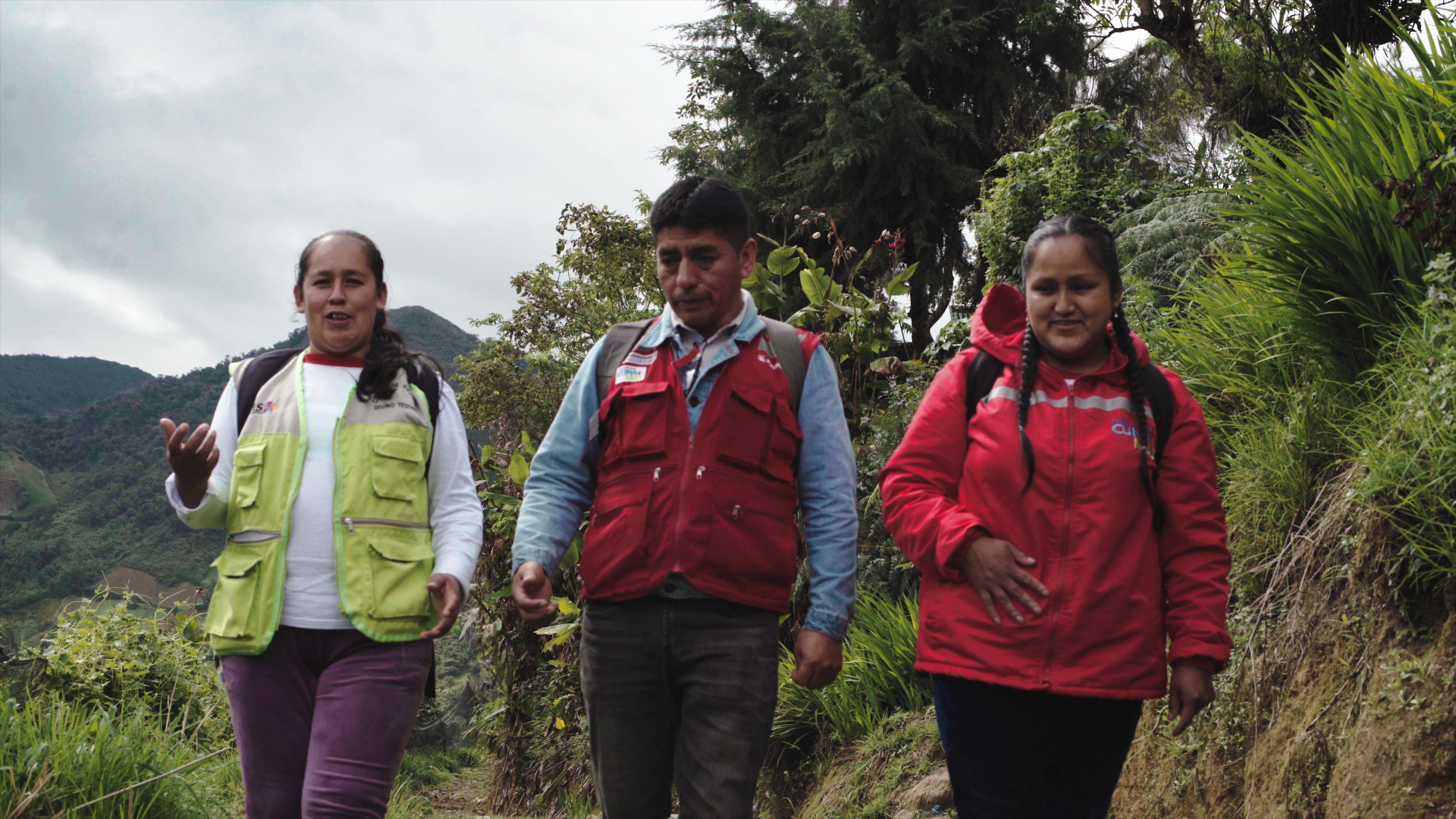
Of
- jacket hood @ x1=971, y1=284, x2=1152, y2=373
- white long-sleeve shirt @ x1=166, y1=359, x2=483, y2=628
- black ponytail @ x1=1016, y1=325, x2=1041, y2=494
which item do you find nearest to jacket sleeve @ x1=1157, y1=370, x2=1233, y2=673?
jacket hood @ x1=971, y1=284, x2=1152, y2=373

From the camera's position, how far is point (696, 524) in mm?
2301

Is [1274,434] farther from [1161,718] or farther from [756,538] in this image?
[756,538]

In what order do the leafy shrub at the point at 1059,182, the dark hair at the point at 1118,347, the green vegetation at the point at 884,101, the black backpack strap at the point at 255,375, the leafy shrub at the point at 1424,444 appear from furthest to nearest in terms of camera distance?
the green vegetation at the point at 884,101
the leafy shrub at the point at 1059,182
the leafy shrub at the point at 1424,444
the black backpack strap at the point at 255,375
the dark hair at the point at 1118,347

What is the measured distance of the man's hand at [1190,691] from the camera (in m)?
2.16

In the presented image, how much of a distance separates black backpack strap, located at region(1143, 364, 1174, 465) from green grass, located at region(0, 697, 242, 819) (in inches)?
136

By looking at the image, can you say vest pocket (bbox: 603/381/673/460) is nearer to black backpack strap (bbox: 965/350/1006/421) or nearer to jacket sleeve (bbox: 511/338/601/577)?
jacket sleeve (bbox: 511/338/601/577)

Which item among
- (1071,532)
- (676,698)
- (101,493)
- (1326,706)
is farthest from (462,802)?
(101,493)

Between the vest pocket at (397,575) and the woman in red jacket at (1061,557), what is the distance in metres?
1.16

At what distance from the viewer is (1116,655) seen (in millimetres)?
2117

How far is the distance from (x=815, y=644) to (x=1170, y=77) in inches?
679

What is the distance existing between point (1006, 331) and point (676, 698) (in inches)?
47.6

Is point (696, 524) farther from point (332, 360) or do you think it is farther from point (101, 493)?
point (101, 493)

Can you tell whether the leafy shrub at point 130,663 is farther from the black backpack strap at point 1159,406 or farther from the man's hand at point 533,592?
the black backpack strap at point 1159,406

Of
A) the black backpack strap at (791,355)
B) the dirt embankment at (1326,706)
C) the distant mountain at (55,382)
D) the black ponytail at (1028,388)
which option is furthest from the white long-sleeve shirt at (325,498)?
the distant mountain at (55,382)
